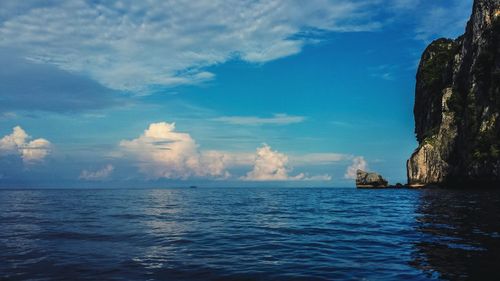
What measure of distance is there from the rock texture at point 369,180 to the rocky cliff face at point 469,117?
25.2 metres

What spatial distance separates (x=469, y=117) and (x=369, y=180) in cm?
5468

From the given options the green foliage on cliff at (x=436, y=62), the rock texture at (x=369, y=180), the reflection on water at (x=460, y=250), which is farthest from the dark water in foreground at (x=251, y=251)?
the green foliage on cliff at (x=436, y=62)

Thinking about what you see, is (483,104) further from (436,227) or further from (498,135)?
(436,227)

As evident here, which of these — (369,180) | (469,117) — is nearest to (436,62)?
(369,180)

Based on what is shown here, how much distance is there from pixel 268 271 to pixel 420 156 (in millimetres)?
115585

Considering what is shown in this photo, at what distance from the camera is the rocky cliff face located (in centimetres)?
9025

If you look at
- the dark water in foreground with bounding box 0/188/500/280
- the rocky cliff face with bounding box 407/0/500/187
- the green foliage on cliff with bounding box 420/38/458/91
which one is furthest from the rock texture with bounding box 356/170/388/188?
the dark water in foreground with bounding box 0/188/500/280

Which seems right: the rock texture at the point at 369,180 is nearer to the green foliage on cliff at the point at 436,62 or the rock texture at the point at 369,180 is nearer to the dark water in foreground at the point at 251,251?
the green foliage on cliff at the point at 436,62

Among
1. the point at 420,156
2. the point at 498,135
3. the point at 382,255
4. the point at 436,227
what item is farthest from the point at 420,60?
the point at 382,255

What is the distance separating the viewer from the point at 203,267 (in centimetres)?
1412

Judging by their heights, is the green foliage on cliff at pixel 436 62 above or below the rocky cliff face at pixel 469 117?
above

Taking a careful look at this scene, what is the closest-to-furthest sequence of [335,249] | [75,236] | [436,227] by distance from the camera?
[335,249] → [75,236] → [436,227]

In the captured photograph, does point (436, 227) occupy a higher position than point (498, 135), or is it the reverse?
Result: point (498, 135)

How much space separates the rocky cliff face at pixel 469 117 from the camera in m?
90.2
